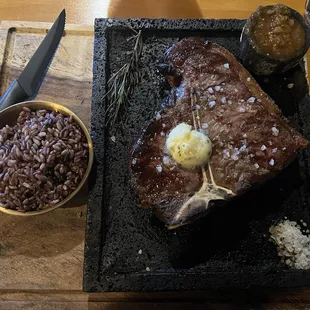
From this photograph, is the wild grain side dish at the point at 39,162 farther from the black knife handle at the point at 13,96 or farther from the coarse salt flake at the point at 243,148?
the coarse salt flake at the point at 243,148

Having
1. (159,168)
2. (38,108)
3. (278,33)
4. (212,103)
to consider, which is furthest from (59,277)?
(278,33)

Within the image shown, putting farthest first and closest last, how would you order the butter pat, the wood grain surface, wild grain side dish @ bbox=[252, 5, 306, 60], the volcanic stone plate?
the wood grain surface → wild grain side dish @ bbox=[252, 5, 306, 60] → the volcanic stone plate → the butter pat

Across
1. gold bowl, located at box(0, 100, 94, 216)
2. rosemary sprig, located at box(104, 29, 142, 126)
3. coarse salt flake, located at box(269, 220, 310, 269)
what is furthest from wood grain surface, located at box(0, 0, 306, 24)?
coarse salt flake, located at box(269, 220, 310, 269)

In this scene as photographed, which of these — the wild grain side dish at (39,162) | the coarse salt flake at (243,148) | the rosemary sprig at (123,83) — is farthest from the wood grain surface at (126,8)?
the coarse salt flake at (243,148)

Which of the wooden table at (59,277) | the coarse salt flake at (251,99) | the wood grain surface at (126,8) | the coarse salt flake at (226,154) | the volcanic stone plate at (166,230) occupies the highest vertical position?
the wood grain surface at (126,8)

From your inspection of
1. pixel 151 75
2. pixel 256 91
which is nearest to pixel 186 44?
pixel 151 75

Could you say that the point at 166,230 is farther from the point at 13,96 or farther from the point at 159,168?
the point at 13,96

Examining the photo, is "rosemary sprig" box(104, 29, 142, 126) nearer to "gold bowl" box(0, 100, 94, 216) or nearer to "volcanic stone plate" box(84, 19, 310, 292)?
"volcanic stone plate" box(84, 19, 310, 292)
